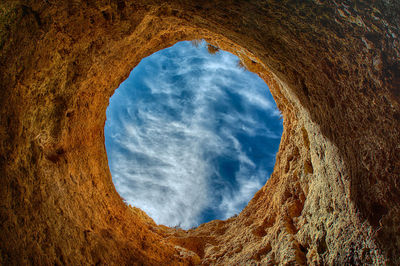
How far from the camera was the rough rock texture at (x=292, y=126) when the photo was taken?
2.50m

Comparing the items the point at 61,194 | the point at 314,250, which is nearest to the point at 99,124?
the point at 61,194

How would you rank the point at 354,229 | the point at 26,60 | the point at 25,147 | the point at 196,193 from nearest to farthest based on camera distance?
the point at 354,229, the point at 26,60, the point at 25,147, the point at 196,193

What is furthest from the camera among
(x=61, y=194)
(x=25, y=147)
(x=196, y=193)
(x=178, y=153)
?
(x=178, y=153)

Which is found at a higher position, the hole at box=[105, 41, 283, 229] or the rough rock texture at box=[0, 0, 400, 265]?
the hole at box=[105, 41, 283, 229]

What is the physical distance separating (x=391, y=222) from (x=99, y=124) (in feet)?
19.5

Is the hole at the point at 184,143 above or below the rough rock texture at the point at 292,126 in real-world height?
above

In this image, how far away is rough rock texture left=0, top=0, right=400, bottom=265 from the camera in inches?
98.5

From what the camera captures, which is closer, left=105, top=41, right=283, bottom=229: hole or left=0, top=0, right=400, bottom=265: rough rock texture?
left=0, top=0, right=400, bottom=265: rough rock texture

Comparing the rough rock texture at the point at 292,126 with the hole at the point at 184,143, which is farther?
the hole at the point at 184,143

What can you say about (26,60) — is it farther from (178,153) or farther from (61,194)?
(178,153)

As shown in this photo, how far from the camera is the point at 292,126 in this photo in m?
5.77

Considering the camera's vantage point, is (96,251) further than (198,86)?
No

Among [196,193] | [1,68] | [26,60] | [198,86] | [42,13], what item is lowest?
[1,68]

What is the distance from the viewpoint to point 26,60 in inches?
121
